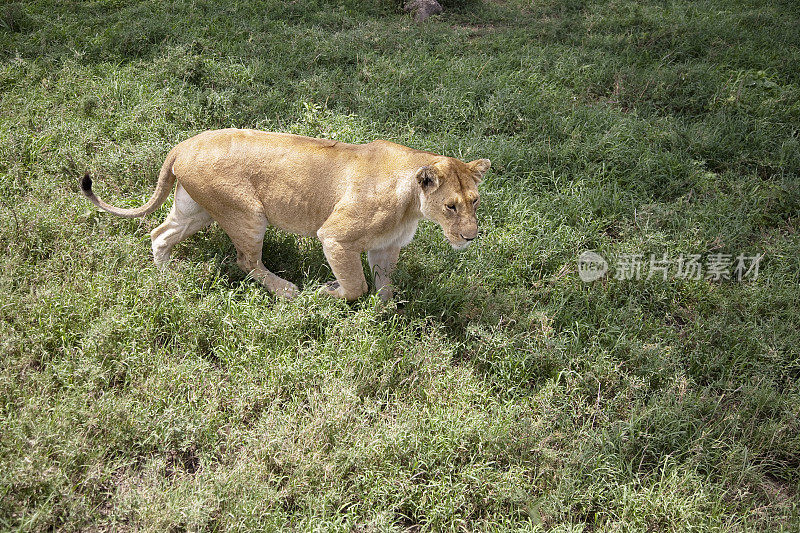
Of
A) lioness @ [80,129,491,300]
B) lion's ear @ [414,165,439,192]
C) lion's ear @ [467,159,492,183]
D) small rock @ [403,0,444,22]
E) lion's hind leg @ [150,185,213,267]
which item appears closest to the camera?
lion's ear @ [414,165,439,192]

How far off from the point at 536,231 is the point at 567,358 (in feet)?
4.91

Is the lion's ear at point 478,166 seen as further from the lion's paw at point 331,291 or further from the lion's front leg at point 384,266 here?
the lion's paw at point 331,291

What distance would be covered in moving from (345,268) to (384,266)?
0.53 metres

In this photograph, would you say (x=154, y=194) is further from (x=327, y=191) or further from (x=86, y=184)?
(x=327, y=191)

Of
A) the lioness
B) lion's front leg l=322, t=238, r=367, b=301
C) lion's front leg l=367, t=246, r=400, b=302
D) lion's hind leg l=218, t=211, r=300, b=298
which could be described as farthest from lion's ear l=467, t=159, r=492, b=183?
lion's hind leg l=218, t=211, r=300, b=298

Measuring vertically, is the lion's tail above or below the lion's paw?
above

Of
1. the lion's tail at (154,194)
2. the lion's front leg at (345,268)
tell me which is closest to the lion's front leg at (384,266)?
the lion's front leg at (345,268)

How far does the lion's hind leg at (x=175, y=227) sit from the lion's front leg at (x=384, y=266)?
1.41 meters

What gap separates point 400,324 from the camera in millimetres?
4562

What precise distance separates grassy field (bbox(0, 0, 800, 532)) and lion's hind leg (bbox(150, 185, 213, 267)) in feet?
0.54

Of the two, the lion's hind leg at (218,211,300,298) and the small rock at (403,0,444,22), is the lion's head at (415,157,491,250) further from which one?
the small rock at (403,0,444,22)

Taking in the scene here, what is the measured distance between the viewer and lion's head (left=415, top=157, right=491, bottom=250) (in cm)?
425

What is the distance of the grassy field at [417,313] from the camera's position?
3457mm

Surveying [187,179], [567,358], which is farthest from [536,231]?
[187,179]
